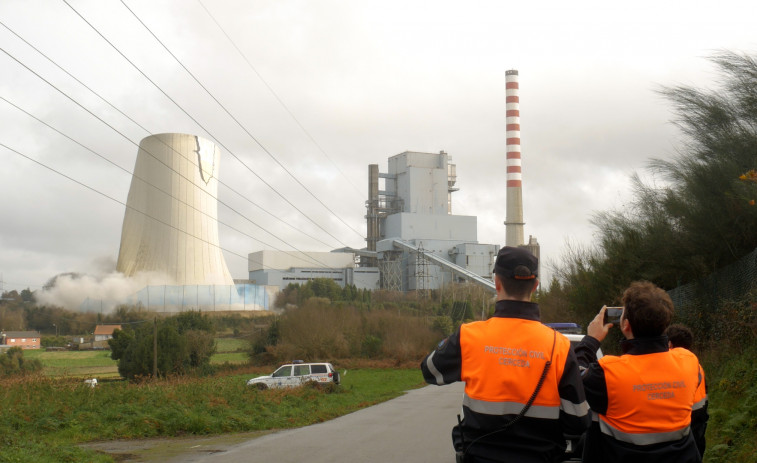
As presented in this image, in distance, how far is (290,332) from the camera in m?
44.3

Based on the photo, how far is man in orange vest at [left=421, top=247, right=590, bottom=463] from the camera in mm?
2928

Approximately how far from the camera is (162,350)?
3700 centimetres

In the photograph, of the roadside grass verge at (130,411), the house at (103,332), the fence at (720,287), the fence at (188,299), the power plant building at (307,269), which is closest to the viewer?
the fence at (720,287)

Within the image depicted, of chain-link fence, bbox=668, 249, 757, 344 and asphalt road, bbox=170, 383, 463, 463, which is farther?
chain-link fence, bbox=668, 249, 757, 344

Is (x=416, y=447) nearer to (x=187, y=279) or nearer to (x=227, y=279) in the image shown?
(x=187, y=279)

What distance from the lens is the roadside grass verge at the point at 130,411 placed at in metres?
13.2

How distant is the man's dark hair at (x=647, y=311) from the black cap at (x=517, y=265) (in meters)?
0.52

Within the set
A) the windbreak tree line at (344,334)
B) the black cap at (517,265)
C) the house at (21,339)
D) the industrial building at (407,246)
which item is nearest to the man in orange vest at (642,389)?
the black cap at (517,265)

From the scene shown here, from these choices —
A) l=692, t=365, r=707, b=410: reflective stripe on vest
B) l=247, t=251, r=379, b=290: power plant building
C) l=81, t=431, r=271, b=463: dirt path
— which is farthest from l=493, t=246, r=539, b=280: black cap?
l=247, t=251, r=379, b=290: power plant building

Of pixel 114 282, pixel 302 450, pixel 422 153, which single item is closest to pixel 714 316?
pixel 302 450

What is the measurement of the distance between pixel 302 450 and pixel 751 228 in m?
7.76

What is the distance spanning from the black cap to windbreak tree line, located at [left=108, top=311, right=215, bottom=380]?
110ft

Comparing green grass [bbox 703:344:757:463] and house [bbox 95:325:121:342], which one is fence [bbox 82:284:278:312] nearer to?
house [bbox 95:325:121:342]

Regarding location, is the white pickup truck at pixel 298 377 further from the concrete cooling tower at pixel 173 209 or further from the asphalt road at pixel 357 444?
the concrete cooling tower at pixel 173 209
